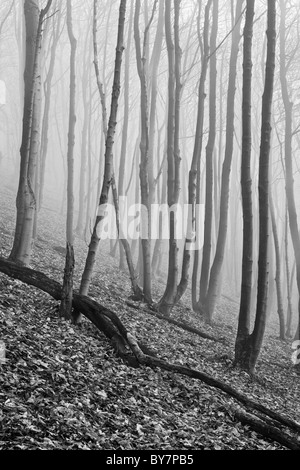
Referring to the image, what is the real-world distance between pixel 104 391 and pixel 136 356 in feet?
3.94

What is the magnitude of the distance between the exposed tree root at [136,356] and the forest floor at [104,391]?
11 centimetres

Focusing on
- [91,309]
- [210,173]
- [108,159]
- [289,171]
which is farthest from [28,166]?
[289,171]

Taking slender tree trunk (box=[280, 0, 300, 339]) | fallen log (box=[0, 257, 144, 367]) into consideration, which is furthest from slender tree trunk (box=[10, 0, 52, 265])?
slender tree trunk (box=[280, 0, 300, 339])

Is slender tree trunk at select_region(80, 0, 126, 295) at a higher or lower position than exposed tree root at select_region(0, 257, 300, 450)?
higher

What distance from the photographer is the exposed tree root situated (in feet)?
19.0

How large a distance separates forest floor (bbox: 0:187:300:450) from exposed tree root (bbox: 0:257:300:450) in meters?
0.11

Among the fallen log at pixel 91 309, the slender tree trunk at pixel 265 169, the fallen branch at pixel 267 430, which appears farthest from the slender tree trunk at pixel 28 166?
the fallen branch at pixel 267 430

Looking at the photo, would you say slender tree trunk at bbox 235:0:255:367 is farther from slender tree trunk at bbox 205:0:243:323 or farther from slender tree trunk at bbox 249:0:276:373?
slender tree trunk at bbox 205:0:243:323

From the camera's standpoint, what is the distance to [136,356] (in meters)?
6.70

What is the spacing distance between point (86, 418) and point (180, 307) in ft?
29.1

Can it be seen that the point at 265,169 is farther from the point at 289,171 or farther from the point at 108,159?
the point at 289,171

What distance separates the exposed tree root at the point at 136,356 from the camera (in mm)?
5789

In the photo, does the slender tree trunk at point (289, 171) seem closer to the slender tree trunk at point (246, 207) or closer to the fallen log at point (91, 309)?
the slender tree trunk at point (246, 207)
